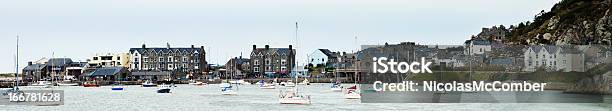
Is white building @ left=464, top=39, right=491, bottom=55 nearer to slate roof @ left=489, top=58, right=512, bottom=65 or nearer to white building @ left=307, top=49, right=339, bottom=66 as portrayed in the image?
slate roof @ left=489, top=58, right=512, bottom=65

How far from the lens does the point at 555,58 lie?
91.2 metres

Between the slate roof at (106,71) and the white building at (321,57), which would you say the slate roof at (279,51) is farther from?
the slate roof at (106,71)

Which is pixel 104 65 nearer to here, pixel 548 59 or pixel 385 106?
pixel 548 59

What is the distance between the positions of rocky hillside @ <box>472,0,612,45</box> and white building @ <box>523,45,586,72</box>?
3409 mm

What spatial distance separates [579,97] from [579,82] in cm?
991

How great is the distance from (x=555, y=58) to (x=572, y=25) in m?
13.8

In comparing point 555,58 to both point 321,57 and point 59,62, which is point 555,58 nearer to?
point 321,57

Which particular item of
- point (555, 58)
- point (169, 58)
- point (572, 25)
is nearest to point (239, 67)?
point (169, 58)

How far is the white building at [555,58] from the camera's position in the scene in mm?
86125

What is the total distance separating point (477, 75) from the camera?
94.2 metres

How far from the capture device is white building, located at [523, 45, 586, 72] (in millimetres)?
86125

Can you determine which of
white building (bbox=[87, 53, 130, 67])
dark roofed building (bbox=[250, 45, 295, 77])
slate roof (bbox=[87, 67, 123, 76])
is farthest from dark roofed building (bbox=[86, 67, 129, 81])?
dark roofed building (bbox=[250, 45, 295, 77])

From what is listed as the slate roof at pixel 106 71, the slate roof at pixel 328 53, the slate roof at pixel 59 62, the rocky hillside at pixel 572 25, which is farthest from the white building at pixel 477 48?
the slate roof at pixel 59 62

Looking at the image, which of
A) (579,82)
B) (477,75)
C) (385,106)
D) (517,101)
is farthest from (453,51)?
(385,106)
